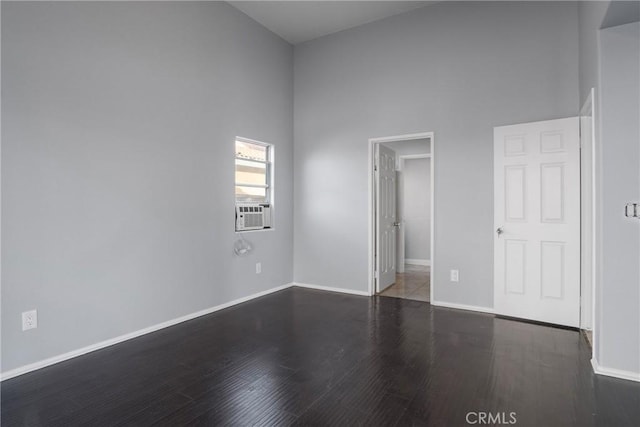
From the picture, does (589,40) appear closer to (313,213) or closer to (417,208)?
(313,213)

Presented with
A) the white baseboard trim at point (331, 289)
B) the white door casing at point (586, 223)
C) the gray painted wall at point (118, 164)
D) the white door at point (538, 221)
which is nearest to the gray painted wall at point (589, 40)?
the white door casing at point (586, 223)

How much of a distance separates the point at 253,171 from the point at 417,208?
159 inches

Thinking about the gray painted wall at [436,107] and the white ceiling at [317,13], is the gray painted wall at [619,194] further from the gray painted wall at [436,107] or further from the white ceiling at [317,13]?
the white ceiling at [317,13]

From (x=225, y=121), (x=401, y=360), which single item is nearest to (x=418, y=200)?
Result: (x=225, y=121)

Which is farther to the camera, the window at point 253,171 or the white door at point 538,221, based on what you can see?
the window at point 253,171

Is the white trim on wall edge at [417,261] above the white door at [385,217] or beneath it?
beneath

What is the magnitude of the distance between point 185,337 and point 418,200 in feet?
18.0

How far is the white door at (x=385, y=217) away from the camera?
4543mm

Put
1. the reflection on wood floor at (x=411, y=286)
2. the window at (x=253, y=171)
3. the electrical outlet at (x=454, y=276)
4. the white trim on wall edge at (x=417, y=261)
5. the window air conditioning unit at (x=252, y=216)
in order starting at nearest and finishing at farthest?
the electrical outlet at (x=454, y=276)
the window air conditioning unit at (x=252, y=216)
the window at (x=253, y=171)
the reflection on wood floor at (x=411, y=286)
the white trim on wall edge at (x=417, y=261)

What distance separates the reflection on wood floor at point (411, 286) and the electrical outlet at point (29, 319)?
3.56 metres

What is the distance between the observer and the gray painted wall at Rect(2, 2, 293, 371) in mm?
2355

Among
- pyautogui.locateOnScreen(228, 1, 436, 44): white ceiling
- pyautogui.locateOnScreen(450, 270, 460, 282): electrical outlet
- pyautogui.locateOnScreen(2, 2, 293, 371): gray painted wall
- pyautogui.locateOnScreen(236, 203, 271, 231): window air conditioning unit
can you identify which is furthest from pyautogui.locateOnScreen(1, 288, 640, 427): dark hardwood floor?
pyautogui.locateOnScreen(228, 1, 436, 44): white ceiling

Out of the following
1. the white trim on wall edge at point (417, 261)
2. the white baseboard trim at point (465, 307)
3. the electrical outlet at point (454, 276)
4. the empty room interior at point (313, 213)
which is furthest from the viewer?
the white trim on wall edge at point (417, 261)

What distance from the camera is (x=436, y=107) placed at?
3.99 m
